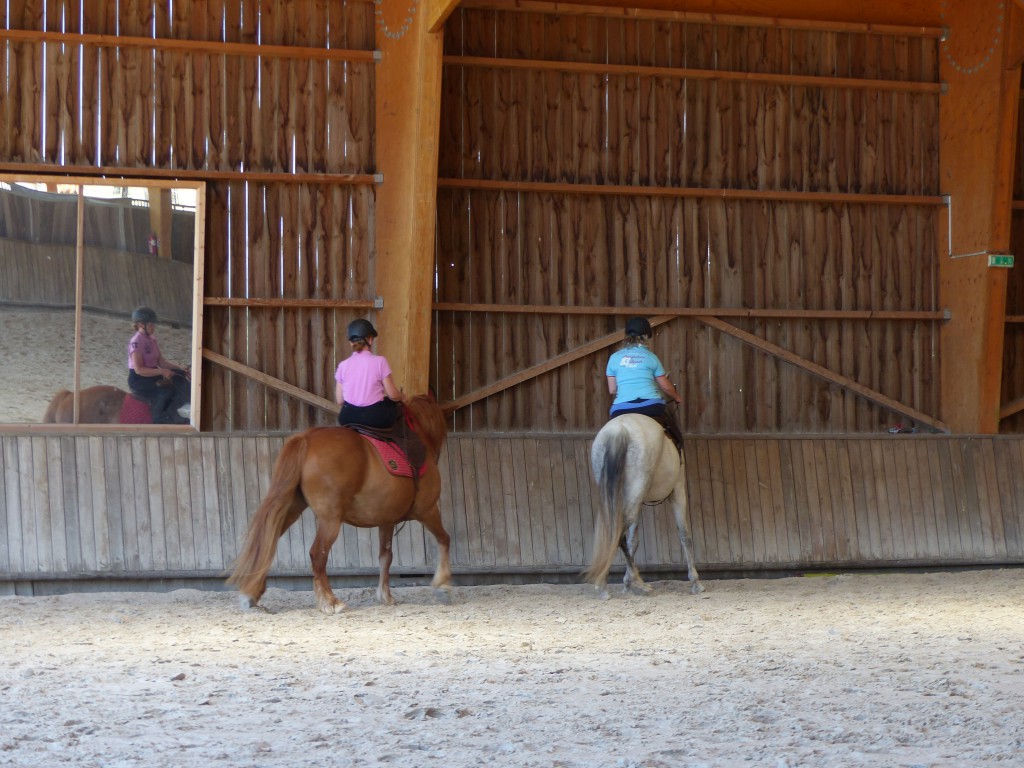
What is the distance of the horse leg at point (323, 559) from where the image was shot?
754cm

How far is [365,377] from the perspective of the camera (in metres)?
7.66

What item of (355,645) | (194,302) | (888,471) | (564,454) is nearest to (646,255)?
(564,454)

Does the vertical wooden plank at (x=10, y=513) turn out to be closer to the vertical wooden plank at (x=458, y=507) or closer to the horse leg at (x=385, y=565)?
the horse leg at (x=385, y=565)

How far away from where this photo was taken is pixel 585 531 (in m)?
9.73

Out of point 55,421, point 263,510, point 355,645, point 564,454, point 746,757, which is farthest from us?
point 564,454

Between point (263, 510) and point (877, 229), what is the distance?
6.61m

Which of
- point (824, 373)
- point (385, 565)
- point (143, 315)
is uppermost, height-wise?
point (143, 315)

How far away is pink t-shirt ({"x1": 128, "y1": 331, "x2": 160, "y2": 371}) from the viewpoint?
9.40 metres

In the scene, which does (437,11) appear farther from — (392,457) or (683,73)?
(392,457)

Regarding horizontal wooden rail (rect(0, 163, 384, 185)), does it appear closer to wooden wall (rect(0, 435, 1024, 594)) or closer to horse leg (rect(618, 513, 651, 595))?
wooden wall (rect(0, 435, 1024, 594))

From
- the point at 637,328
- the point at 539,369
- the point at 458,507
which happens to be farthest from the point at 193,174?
the point at 637,328

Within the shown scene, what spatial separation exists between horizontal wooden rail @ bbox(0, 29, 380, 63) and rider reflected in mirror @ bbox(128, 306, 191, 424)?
2.11 m

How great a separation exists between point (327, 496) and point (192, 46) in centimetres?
431

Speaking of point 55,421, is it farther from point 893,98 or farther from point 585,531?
point 893,98
